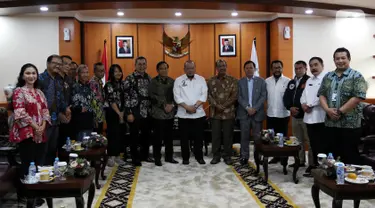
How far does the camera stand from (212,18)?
8.34 m

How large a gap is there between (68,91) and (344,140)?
128 inches

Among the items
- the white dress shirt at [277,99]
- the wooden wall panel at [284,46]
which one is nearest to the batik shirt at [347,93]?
the white dress shirt at [277,99]

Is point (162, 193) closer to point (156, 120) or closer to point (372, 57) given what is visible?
point (156, 120)

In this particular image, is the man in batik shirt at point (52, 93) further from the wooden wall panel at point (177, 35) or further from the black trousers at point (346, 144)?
the wooden wall panel at point (177, 35)

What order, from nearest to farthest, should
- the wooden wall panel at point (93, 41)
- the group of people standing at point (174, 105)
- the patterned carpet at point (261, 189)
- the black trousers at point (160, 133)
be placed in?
the patterned carpet at point (261, 189), the group of people standing at point (174, 105), the black trousers at point (160, 133), the wooden wall panel at point (93, 41)

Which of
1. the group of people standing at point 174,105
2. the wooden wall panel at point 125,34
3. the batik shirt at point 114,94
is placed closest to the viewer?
the group of people standing at point 174,105

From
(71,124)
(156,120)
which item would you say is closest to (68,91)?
(71,124)

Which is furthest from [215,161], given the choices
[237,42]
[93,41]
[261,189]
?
[93,41]

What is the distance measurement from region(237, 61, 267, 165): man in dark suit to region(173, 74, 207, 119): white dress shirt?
1.92 ft

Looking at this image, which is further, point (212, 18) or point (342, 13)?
point (212, 18)

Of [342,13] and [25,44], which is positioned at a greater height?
[342,13]

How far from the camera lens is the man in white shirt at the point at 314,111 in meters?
4.66

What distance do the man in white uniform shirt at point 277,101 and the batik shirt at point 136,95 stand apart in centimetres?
187

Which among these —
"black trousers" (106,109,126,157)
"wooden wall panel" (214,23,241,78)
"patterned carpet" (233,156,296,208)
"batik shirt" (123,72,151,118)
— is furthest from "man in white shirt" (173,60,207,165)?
"wooden wall panel" (214,23,241,78)
